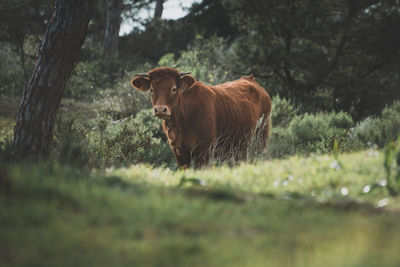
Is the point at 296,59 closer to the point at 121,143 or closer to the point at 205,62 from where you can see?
the point at 205,62

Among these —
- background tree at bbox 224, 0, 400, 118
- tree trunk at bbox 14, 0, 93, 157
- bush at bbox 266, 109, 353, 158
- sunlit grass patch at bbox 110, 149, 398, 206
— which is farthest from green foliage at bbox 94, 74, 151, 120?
sunlit grass patch at bbox 110, 149, 398, 206

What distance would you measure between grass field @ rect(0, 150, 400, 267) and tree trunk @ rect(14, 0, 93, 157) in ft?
6.65

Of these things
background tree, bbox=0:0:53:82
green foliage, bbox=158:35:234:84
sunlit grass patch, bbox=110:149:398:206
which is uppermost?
background tree, bbox=0:0:53:82

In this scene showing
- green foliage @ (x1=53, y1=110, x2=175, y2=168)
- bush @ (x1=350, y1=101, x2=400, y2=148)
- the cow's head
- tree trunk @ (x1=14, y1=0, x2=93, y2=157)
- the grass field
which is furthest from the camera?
bush @ (x1=350, y1=101, x2=400, y2=148)

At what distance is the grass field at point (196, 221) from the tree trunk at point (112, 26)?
19.6 meters

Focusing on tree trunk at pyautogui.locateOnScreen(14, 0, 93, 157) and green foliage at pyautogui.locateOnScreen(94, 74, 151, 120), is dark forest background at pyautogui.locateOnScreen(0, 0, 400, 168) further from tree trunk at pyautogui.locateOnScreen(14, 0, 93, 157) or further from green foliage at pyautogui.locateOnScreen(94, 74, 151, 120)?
tree trunk at pyautogui.locateOnScreen(14, 0, 93, 157)

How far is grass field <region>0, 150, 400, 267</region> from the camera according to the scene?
249 cm

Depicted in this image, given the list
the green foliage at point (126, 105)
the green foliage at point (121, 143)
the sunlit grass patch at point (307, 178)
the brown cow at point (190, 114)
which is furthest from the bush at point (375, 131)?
the green foliage at point (126, 105)

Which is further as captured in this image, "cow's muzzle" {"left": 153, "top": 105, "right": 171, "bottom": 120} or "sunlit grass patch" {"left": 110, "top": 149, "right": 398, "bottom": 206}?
"cow's muzzle" {"left": 153, "top": 105, "right": 171, "bottom": 120}

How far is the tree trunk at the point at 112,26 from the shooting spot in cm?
2298

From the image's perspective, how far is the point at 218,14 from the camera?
24891 mm

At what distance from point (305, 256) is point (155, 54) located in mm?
25741

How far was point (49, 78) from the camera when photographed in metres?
6.30

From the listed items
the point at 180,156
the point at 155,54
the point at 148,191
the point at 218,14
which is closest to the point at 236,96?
the point at 180,156
